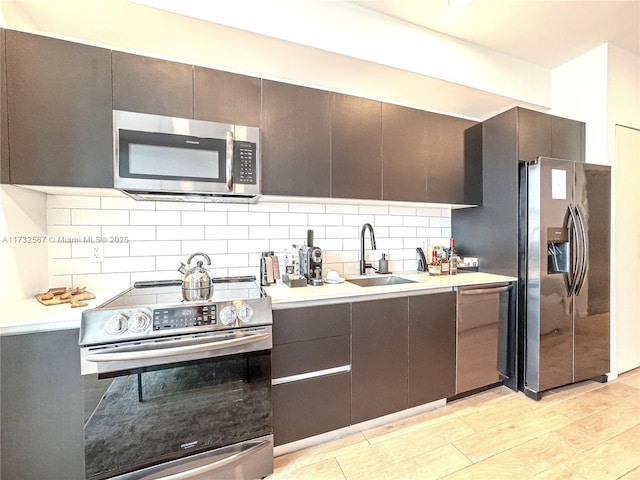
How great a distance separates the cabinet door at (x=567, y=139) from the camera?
2.23 meters

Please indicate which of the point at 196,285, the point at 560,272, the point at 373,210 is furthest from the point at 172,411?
the point at 560,272

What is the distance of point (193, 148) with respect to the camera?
1509mm

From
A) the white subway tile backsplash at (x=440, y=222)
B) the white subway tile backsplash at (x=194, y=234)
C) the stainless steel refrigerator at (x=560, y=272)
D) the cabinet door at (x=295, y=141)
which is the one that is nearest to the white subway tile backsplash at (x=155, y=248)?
the white subway tile backsplash at (x=194, y=234)

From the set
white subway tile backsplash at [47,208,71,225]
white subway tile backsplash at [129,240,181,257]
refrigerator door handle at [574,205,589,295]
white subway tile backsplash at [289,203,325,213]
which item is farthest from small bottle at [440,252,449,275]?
white subway tile backsplash at [47,208,71,225]

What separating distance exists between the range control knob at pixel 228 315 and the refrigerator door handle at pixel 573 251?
2398mm

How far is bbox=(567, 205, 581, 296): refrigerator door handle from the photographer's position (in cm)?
203

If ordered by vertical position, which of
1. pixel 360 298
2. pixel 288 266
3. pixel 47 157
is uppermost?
pixel 47 157

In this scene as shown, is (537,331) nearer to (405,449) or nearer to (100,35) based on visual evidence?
(405,449)

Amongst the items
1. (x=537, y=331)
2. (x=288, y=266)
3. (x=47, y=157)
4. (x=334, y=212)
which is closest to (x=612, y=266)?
(x=537, y=331)

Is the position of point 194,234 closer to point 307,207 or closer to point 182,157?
point 182,157

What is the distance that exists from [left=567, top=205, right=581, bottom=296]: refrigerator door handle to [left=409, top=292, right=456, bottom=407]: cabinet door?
979 mm

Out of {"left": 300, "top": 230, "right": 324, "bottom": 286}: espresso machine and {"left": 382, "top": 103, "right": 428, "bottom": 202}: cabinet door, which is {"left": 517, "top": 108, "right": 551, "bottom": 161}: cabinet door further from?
{"left": 300, "top": 230, "right": 324, "bottom": 286}: espresso machine

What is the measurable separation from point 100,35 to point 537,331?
339cm

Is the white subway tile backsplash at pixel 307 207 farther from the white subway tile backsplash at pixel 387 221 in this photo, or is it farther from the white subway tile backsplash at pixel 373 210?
the white subway tile backsplash at pixel 387 221
